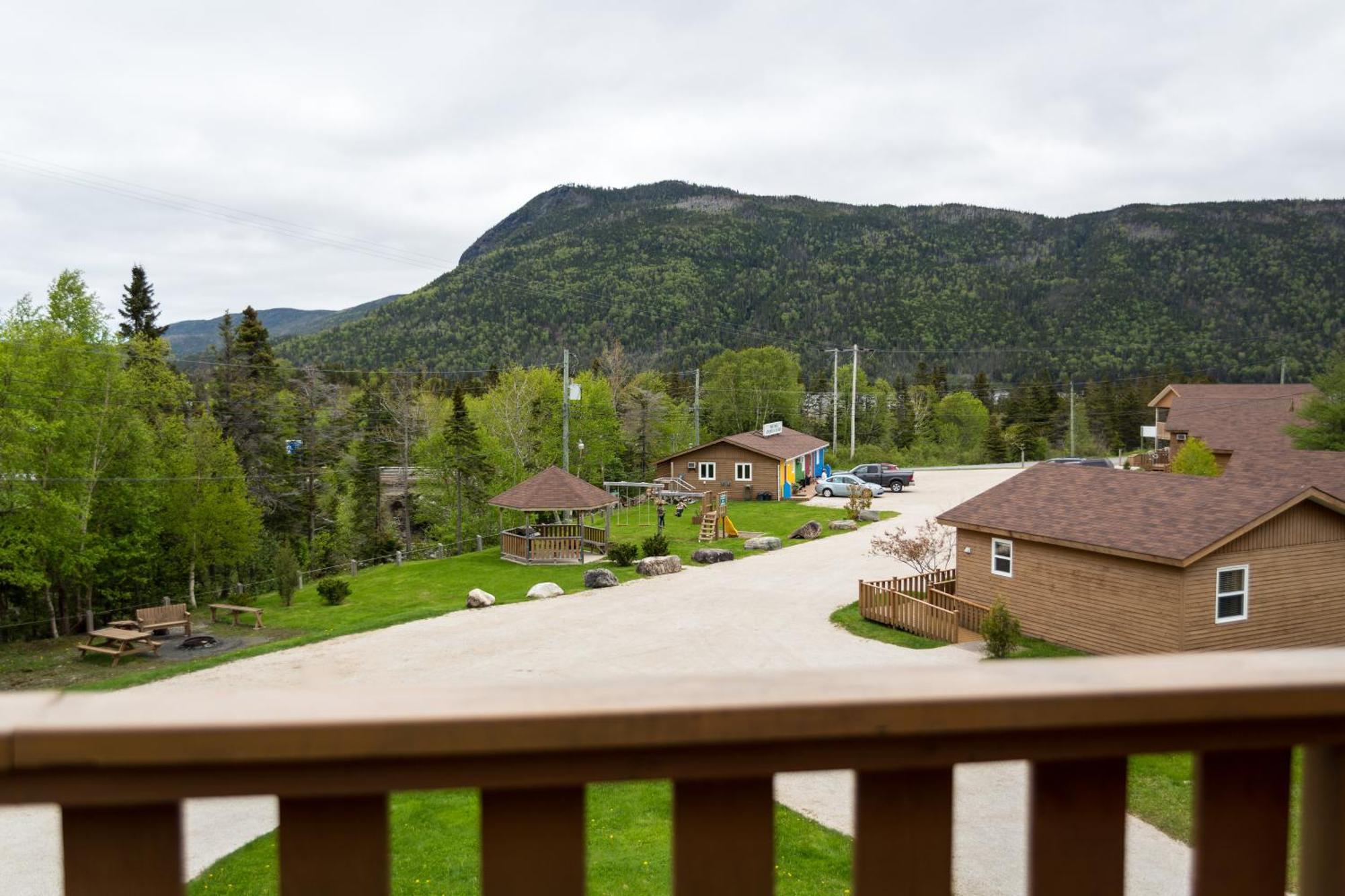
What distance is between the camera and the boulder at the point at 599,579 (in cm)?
2642

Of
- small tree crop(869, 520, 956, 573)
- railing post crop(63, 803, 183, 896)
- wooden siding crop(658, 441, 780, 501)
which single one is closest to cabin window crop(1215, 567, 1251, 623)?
small tree crop(869, 520, 956, 573)

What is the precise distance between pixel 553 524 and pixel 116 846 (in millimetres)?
31811

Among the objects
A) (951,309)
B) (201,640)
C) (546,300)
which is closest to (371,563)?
(201,640)

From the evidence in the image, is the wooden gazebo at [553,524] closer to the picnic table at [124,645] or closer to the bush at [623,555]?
the bush at [623,555]

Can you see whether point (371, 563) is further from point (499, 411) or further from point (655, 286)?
point (655, 286)

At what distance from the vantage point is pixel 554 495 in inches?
1204

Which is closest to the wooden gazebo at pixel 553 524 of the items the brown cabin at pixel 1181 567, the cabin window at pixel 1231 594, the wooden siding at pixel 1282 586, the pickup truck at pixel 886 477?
the brown cabin at pixel 1181 567

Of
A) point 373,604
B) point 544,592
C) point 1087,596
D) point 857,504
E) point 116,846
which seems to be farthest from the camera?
point 857,504

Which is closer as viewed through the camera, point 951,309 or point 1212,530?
point 1212,530

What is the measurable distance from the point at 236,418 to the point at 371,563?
871cm

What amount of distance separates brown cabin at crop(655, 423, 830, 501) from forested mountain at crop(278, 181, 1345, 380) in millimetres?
54874

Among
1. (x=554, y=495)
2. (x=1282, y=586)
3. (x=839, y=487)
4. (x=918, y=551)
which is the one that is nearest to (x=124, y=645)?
(x=554, y=495)

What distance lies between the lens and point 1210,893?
3.97ft

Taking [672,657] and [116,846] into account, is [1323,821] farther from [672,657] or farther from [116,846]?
[672,657]
